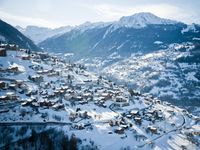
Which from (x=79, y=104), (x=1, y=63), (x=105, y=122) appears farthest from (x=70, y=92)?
(x=1, y=63)

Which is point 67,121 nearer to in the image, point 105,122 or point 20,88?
point 105,122

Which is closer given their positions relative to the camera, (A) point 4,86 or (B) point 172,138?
(B) point 172,138

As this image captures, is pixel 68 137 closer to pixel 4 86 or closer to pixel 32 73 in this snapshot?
pixel 4 86

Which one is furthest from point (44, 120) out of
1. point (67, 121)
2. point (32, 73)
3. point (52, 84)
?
point (32, 73)

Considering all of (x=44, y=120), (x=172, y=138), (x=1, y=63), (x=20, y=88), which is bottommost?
(x=172, y=138)

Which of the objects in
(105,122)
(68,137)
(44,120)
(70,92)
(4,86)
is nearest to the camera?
(68,137)

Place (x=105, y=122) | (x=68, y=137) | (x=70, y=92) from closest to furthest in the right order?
(x=68, y=137) < (x=105, y=122) < (x=70, y=92)

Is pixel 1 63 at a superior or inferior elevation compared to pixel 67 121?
superior
